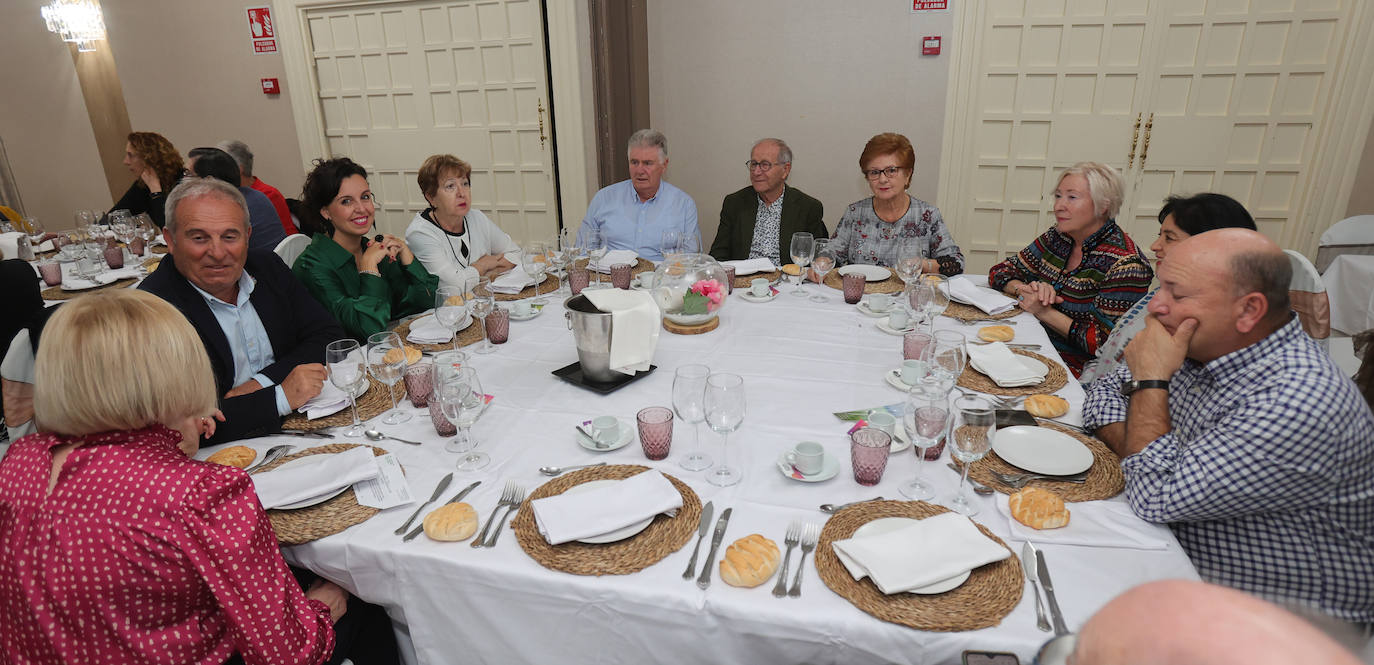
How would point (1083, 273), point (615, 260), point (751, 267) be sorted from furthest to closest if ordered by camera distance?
point (615, 260) < point (751, 267) < point (1083, 273)

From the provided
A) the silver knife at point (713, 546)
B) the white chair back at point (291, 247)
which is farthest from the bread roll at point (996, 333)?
the white chair back at point (291, 247)

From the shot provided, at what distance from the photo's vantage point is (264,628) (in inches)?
40.5

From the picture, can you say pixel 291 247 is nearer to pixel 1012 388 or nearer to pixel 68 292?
pixel 68 292

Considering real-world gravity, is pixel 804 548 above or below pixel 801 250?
below

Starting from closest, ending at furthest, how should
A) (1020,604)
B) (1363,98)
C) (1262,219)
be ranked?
1. (1020,604)
2. (1363,98)
3. (1262,219)

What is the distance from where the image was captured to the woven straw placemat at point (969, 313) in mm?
2277

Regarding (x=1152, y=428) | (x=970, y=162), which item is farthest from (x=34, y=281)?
(x=970, y=162)

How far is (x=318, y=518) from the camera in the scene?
4.00 ft

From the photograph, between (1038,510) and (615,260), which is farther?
(615,260)

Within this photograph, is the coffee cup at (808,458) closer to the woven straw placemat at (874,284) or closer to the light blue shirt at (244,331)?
the woven straw placemat at (874,284)

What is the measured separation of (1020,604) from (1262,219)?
15.8ft

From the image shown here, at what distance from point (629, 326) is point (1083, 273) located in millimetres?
1753

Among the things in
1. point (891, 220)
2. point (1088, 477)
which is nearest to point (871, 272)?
point (891, 220)

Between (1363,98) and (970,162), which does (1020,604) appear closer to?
(970,162)
